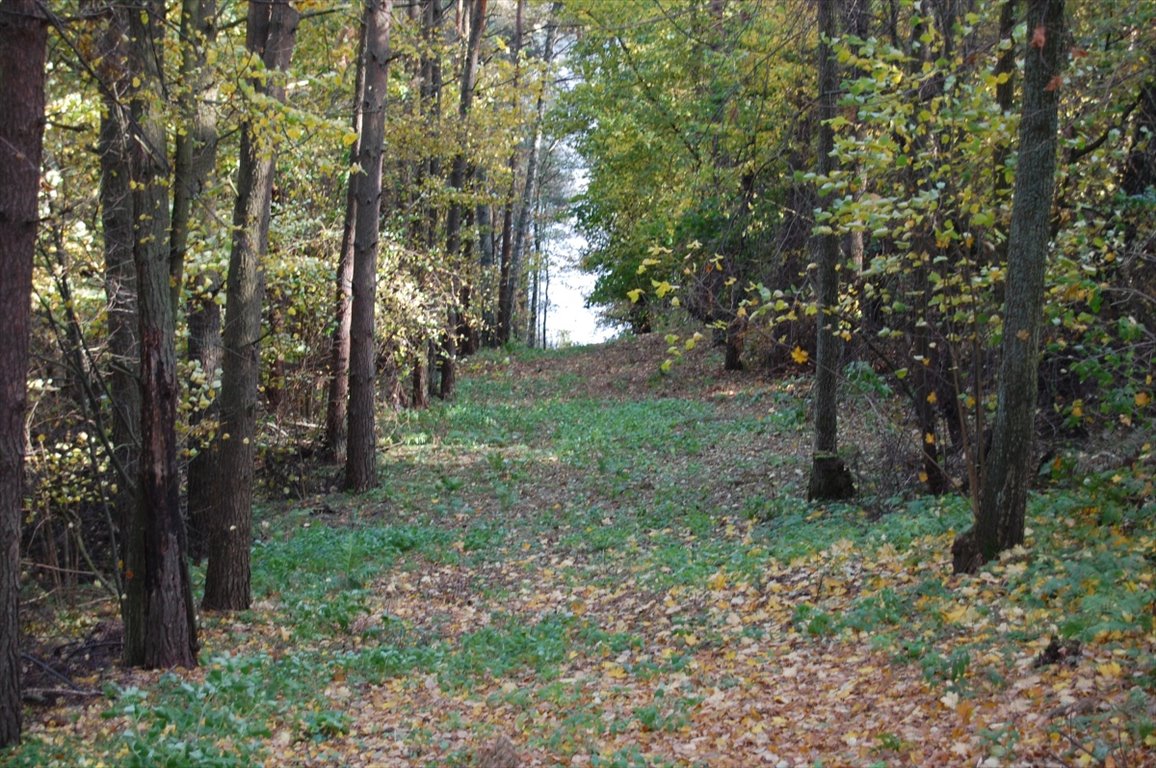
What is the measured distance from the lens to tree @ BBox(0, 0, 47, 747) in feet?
20.6

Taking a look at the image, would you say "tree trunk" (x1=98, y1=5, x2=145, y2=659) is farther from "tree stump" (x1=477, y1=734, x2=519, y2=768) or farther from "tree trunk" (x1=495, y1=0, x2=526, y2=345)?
"tree trunk" (x1=495, y1=0, x2=526, y2=345)

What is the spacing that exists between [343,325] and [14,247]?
32.4 feet

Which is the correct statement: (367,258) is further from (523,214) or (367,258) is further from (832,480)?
(523,214)

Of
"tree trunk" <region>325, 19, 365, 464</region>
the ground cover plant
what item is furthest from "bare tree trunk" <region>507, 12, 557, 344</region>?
the ground cover plant

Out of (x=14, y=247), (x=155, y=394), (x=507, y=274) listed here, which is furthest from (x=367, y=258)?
(x=507, y=274)

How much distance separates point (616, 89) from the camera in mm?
26641

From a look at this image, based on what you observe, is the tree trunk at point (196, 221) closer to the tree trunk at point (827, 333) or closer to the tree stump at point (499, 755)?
the tree stump at point (499, 755)

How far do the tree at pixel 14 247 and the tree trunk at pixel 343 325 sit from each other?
9351 millimetres

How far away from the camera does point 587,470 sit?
53.9 feet

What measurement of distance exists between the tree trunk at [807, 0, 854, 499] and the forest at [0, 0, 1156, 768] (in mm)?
45

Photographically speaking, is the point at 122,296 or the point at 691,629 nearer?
the point at 691,629

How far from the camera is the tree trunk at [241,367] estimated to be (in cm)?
975

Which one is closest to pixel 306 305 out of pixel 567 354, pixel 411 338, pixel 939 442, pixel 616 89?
pixel 411 338

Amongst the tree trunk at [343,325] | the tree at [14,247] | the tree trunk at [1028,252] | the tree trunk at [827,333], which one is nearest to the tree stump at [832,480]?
the tree trunk at [827,333]
